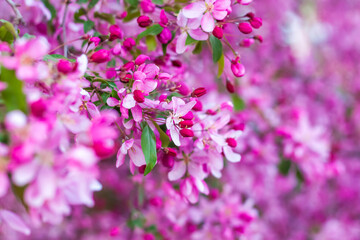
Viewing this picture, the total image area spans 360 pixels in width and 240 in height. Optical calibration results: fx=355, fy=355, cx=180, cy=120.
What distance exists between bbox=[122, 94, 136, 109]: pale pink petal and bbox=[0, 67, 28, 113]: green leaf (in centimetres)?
28

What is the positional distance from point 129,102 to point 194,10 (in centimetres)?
33

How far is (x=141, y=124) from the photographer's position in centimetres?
96

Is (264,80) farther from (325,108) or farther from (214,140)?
(214,140)

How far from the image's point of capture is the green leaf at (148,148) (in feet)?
2.90

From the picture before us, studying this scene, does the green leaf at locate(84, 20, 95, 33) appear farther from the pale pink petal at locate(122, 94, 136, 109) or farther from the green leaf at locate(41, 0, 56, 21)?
the pale pink petal at locate(122, 94, 136, 109)

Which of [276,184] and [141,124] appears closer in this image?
[141,124]

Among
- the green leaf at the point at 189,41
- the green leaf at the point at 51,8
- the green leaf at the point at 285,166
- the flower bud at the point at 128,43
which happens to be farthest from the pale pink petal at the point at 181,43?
the green leaf at the point at 285,166

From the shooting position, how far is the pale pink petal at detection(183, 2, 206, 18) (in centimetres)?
99

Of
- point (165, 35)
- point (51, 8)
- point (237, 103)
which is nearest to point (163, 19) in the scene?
point (165, 35)

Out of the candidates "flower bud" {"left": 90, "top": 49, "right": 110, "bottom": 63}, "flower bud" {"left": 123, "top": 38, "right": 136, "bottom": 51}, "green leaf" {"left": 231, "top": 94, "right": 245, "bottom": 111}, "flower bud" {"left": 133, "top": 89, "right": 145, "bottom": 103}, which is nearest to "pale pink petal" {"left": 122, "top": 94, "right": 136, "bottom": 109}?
"flower bud" {"left": 133, "top": 89, "right": 145, "bottom": 103}

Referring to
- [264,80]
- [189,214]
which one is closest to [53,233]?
[189,214]

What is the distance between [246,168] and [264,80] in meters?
0.84

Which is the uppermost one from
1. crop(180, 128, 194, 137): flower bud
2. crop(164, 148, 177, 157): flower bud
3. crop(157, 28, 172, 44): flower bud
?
crop(157, 28, 172, 44): flower bud

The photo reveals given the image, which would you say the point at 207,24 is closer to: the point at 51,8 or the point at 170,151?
the point at 170,151
